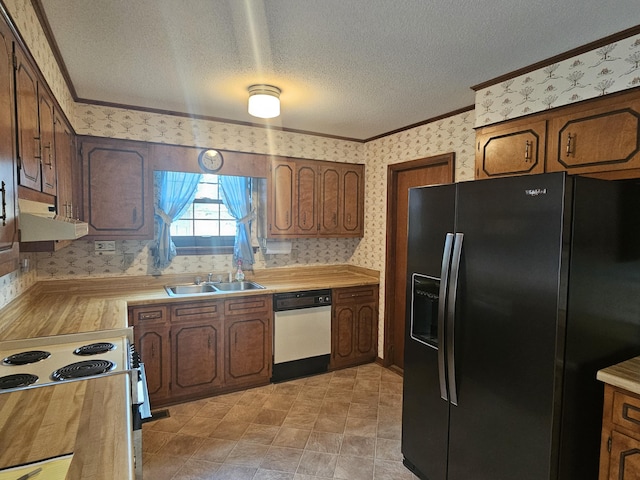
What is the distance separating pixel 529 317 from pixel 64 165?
9.16ft

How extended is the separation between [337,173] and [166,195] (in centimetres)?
179

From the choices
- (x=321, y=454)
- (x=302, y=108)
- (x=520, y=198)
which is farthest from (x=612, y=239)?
(x=302, y=108)

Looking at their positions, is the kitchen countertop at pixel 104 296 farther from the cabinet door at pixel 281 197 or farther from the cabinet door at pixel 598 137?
the cabinet door at pixel 598 137

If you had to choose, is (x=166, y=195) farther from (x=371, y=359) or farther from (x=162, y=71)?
(x=371, y=359)

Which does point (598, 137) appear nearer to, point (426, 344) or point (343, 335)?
point (426, 344)

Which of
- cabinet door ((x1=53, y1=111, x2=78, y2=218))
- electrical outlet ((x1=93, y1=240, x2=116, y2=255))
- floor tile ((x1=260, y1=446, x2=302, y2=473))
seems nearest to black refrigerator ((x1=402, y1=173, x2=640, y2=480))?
floor tile ((x1=260, y1=446, x2=302, y2=473))

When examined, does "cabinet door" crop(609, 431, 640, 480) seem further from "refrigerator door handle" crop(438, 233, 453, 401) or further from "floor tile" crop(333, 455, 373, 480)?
"floor tile" crop(333, 455, 373, 480)

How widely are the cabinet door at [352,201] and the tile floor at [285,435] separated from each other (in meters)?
1.66

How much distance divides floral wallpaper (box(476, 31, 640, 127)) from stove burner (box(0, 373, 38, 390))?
281 centimetres

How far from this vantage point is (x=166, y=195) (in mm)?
3336

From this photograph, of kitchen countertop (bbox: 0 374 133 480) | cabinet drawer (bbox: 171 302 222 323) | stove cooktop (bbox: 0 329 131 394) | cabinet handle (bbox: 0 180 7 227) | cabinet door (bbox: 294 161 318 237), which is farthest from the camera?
cabinet door (bbox: 294 161 318 237)

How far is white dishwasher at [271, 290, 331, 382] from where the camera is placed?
3.37 metres

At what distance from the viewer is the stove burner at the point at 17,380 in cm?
138

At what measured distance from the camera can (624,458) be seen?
150 cm
